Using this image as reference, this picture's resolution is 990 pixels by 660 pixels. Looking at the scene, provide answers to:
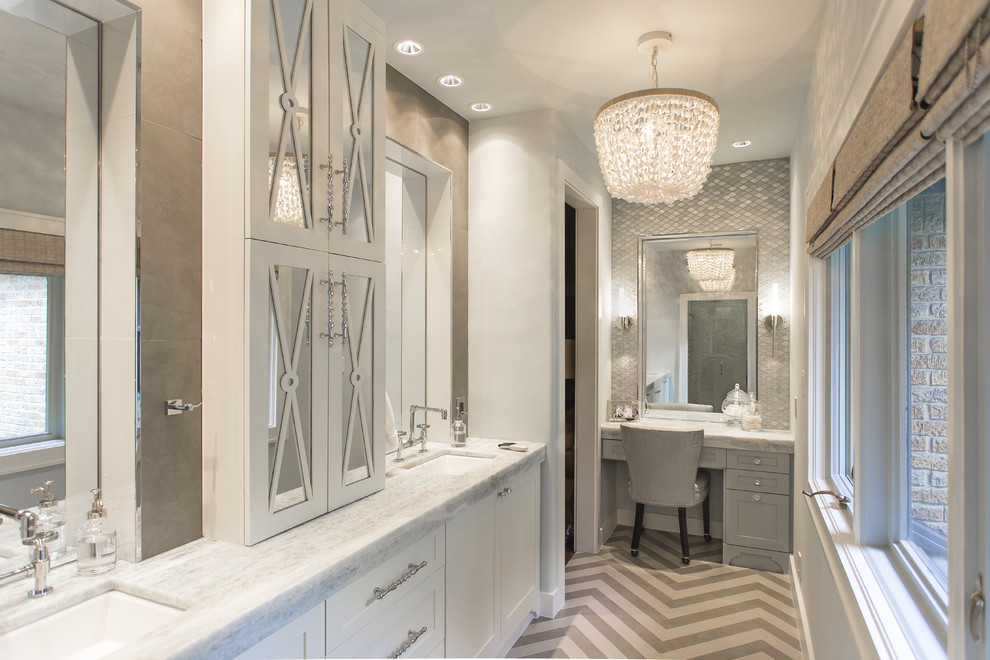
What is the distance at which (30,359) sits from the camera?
4.42 feet

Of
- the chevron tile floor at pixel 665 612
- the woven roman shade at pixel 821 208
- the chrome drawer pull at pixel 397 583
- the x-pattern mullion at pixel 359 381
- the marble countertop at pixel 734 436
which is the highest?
the woven roman shade at pixel 821 208

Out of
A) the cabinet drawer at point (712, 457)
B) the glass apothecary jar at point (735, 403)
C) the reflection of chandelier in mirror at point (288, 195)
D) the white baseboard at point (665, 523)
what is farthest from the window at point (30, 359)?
the glass apothecary jar at point (735, 403)

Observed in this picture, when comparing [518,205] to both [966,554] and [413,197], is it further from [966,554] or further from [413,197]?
[966,554]

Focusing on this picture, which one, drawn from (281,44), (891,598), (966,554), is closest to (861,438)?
(891,598)

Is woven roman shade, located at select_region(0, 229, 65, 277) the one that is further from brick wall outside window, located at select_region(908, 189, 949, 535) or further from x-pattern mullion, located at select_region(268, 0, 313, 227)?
brick wall outside window, located at select_region(908, 189, 949, 535)

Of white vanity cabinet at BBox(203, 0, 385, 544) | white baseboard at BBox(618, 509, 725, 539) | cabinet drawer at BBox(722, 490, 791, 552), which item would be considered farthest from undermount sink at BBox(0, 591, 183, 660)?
white baseboard at BBox(618, 509, 725, 539)

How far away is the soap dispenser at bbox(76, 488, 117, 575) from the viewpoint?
1329 millimetres

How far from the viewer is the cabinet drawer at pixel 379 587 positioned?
1.45 meters

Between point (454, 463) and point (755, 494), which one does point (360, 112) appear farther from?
point (755, 494)

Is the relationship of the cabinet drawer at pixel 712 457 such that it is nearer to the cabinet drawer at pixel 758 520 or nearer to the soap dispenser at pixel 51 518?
the cabinet drawer at pixel 758 520

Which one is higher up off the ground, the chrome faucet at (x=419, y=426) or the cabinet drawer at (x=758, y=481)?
the chrome faucet at (x=419, y=426)

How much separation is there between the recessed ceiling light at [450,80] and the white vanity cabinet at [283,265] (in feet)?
2.33

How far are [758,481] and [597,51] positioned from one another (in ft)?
8.75

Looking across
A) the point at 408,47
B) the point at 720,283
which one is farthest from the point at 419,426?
the point at 720,283
